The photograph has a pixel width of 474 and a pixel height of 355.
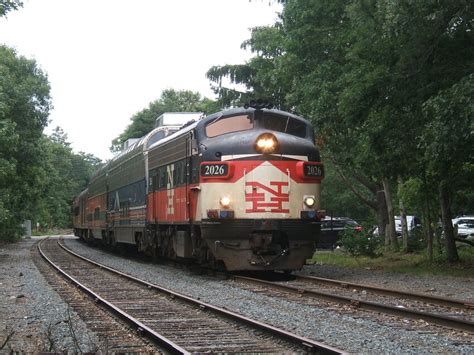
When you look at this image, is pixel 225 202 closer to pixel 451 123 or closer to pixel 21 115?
pixel 451 123

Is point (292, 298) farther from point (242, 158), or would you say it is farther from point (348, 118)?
point (348, 118)

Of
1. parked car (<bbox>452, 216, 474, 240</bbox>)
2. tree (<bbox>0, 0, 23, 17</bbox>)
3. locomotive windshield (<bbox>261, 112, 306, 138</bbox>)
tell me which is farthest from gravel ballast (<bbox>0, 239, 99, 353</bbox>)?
parked car (<bbox>452, 216, 474, 240</bbox>)

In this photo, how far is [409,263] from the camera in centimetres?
1886

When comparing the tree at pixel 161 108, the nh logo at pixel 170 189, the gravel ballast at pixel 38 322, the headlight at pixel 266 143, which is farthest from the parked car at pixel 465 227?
the tree at pixel 161 108

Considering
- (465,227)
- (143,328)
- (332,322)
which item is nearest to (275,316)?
(332,322)

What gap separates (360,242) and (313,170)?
24.6 ft

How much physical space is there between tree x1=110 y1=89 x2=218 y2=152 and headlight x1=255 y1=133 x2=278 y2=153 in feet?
170

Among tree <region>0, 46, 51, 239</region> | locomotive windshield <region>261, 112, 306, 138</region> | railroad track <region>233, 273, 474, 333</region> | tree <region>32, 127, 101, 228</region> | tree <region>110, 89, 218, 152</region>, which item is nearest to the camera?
railroad track <region>233, 273, 474, 333</region>

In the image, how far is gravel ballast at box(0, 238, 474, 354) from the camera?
7145 mm

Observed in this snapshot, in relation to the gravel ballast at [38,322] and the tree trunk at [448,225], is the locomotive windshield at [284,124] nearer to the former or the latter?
the tree trunk at [448,225]

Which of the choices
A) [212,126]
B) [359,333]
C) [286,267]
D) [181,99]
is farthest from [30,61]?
[181,99]

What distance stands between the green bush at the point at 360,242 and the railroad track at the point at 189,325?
31.0 ft

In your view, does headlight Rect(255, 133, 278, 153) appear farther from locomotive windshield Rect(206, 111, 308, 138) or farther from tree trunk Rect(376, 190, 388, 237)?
tree trunk Rect(376, 190, 388, 237)

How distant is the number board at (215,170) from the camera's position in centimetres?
1356
